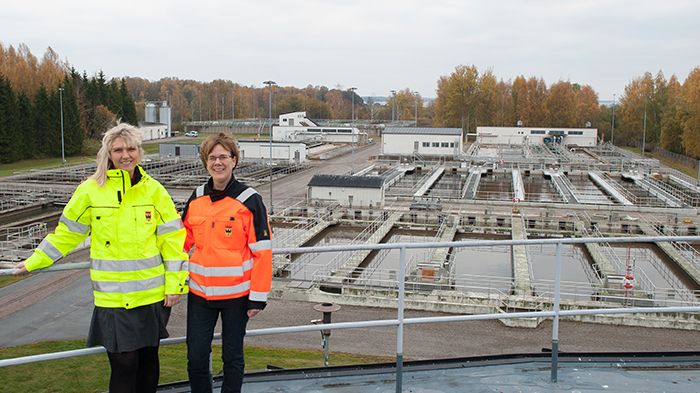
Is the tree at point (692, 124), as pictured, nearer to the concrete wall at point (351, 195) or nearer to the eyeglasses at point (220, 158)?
the concrete wall at point (351, 195)

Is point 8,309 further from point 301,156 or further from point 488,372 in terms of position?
point 301,156

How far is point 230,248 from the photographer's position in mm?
2811

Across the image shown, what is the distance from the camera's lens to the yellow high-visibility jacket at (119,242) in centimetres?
265

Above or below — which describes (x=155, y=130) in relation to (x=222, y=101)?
below

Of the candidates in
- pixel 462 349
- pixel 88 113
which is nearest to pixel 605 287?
pixel 462 349

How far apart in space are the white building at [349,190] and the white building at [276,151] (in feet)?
53.1

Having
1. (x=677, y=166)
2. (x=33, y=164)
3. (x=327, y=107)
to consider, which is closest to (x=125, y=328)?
(x=33, y=164)

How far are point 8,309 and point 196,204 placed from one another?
43.1 feet

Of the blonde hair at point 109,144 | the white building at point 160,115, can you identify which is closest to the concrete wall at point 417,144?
the white building at point 160,115

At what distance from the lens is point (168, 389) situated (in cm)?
335

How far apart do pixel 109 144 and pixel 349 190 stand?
26.4 m

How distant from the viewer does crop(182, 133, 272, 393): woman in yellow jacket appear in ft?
9.19

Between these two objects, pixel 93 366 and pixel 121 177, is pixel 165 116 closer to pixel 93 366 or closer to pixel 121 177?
pixel 93 366

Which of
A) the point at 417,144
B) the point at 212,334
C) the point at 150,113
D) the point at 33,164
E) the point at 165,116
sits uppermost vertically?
the point at 150,113
